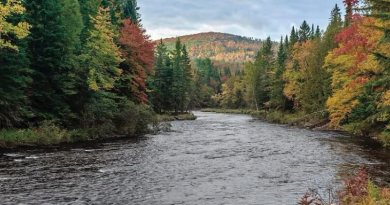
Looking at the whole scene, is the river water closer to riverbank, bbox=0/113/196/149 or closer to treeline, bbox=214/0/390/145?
riverbank, bbox=0/113/196/149

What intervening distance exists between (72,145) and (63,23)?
11.5m

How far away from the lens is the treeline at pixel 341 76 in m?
21.4

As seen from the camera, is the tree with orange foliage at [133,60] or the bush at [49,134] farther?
the tree with orange foliage at [133,60]

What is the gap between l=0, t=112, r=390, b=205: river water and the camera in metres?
14.5

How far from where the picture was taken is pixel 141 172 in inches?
754

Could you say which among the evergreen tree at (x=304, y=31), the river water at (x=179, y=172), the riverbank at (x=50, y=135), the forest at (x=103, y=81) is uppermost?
the evergreen tree at (x=304, y=31)

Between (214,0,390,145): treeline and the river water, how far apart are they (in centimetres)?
433

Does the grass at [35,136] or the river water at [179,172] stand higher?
the grass at [35,136]

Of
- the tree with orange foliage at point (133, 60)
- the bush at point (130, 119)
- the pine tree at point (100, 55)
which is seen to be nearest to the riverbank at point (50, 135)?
the bush at point (130, 119)

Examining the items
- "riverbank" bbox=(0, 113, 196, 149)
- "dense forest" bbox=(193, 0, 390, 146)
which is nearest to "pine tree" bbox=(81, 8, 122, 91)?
"riverbank" bbox=(0, 113, 196, 149)

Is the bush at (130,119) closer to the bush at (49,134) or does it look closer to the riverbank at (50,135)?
the riverbank at (50,135)

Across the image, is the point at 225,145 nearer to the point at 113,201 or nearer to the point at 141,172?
the point at 141,172

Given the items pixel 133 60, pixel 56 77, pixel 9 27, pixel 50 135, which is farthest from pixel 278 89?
pixel 9 27

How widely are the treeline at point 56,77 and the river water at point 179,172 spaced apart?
14.9 ft
